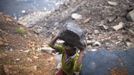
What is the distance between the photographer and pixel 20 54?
5.87 meters

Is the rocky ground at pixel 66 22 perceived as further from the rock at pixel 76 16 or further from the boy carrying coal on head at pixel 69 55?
the boy carrying coal on head at pixel 69 55

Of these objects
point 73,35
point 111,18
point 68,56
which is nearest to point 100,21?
point 111,18

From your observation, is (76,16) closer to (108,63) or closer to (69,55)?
(69,55)

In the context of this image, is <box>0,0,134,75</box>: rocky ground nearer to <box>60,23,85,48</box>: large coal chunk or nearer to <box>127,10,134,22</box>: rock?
<box>127,10,134,22</box>: rock

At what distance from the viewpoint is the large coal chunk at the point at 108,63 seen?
11.2ft

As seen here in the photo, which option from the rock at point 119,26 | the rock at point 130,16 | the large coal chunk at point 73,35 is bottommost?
the rock at point 119,26

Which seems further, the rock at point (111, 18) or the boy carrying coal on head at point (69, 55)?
the rock at point (111, 18)

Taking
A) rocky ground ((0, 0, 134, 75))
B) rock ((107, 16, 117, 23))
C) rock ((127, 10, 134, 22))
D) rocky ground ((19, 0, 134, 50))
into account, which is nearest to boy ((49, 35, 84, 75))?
rocky ground ((0, 0, 134, 75))

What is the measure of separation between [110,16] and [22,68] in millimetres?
4067

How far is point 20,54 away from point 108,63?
2896 mm

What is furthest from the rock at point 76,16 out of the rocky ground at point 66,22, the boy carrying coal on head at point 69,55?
the boy carrying coal on head at point 69,55

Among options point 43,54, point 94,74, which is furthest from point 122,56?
point 43,54

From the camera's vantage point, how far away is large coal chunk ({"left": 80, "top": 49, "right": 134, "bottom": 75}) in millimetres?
3402

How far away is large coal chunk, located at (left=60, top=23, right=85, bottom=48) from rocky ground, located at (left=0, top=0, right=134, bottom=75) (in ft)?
3.74
